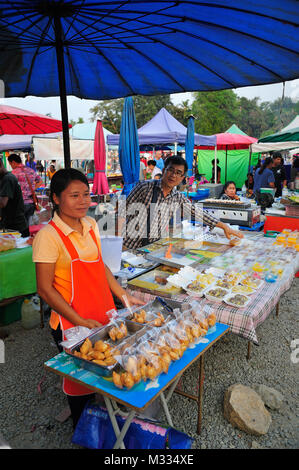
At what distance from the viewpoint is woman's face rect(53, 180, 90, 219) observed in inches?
75.4

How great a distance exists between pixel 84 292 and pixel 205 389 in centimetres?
152

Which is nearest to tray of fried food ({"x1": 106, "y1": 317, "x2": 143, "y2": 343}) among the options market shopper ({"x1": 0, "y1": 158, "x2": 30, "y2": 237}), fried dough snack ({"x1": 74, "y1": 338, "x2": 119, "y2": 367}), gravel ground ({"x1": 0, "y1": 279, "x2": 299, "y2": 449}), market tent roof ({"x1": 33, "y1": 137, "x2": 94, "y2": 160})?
fried dough snack ({"x1": 74, "y1": 338, "x2": 119, "y2": 367})

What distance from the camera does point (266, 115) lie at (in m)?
68.8

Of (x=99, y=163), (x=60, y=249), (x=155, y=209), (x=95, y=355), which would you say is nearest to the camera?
(x=95, y=355)

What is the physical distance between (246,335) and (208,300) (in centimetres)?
37

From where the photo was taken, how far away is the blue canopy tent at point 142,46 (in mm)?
1876

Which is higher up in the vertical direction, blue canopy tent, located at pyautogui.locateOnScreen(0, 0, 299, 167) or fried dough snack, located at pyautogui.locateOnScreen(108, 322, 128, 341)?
blue canopy tent, located at pyautogui.locateOnScreen(0, 0, 299, 167)

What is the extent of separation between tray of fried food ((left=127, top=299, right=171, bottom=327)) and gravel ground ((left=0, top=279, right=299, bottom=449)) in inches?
36.5

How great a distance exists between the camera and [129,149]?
603cm

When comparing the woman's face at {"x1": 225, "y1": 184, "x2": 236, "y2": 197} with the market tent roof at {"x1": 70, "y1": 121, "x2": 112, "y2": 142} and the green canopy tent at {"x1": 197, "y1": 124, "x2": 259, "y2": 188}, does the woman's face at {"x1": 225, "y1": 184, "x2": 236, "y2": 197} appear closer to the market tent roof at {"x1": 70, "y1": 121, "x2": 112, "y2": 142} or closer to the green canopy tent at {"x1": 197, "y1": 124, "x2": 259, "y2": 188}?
the market tent roof at {"x1": 70, "y1": 121, "x2": 112, "y2": 142}

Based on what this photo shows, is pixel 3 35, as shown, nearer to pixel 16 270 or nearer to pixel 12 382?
pixel 16 270

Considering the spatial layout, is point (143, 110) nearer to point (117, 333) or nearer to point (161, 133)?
point (161, 133)

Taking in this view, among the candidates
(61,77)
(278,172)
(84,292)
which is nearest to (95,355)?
(84,292)
